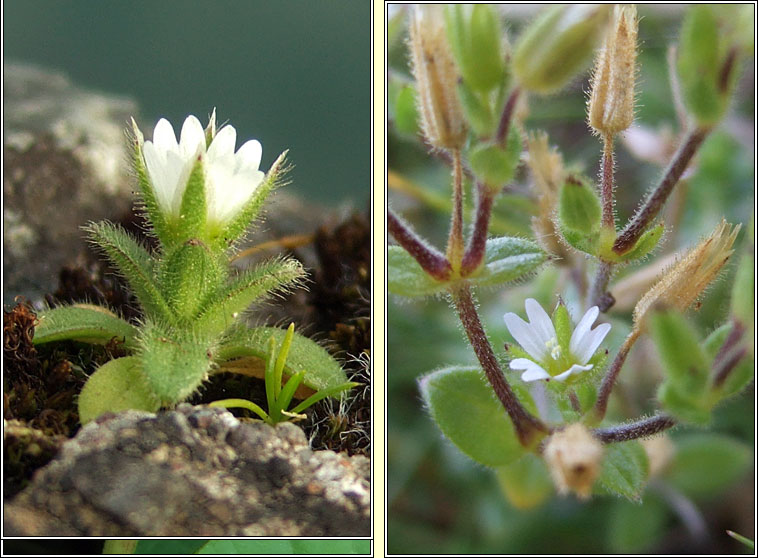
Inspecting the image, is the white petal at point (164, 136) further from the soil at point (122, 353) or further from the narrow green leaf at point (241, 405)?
the narrow green leaf at point (241, 405)

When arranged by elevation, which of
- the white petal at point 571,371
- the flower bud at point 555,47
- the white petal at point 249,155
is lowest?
the white petal at point 571,371

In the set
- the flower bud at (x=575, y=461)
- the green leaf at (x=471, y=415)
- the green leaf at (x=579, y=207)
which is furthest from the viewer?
the green leaf at (x=471, y=415)

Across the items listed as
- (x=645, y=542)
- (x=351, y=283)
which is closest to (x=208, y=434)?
(x=351, y=283)

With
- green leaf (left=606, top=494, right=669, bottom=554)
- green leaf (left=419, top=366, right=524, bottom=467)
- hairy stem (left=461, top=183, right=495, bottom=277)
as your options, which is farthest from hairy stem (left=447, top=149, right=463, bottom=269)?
green leaf (left=606, top=494, right=669, bottom=554)

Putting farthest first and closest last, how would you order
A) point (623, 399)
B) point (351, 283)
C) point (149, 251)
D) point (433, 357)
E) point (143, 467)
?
1. point (433, 357)
2. point (623, 399)
3. point (351, 283)
4. point (149, 251)
5. point (143, 467)

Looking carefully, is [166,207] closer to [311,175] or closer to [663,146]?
[311,175]

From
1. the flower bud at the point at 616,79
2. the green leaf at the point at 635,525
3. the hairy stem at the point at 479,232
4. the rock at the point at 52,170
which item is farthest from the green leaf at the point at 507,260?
the green leaf at the point at 635,525

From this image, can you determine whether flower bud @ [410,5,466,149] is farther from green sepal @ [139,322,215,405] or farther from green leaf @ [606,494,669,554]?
green leaf @ [606,494,669,554]

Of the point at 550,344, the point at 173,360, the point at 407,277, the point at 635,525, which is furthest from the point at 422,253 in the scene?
the point at 635,525
